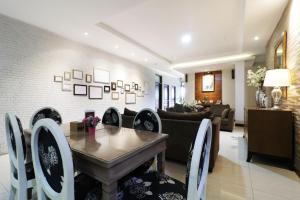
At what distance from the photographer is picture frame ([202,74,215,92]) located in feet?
27.8

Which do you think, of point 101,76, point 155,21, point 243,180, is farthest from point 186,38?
point 243,180

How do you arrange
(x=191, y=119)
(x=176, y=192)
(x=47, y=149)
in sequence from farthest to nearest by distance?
(x=191, y=119), (x=176, y=192), (x=47, y=149)

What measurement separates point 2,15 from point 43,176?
3.87 m

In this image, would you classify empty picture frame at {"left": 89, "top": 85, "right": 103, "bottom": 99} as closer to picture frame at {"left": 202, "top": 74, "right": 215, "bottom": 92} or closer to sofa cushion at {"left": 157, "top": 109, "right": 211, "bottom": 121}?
sofa cushion at {"left": 157, "top": 109, "right": 211, "bottom": 121}

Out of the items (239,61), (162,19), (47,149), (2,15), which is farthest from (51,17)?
(239,61)

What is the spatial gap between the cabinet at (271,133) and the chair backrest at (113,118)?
2257 millimetres

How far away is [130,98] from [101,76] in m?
1.83

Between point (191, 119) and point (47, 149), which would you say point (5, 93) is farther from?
point (191, 119)

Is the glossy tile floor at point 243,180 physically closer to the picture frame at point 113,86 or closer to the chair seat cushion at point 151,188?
the chair seat cushion at point 151,188

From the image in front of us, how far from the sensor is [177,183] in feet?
3.94

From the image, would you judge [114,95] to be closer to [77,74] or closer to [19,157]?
[77,74]

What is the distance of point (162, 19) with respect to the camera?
3600mm

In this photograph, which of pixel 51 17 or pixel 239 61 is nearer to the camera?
pixel 51 17

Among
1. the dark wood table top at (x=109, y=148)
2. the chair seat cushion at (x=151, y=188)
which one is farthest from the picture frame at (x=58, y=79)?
the chair seat cushion at (x=151, y=188)
